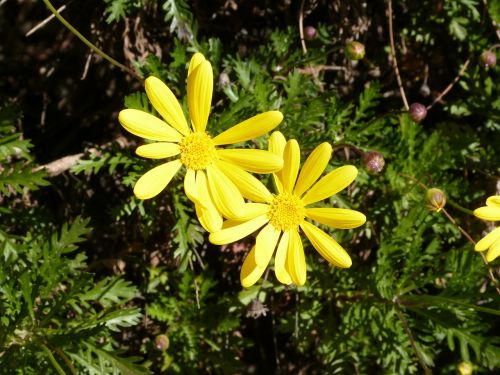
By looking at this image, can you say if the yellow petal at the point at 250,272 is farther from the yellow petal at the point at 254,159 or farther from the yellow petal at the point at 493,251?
the yellow petal at the point at 493,251

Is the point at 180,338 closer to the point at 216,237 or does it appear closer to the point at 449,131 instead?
the point at 216,237

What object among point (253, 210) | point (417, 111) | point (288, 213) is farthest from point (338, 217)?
point (417, 111)

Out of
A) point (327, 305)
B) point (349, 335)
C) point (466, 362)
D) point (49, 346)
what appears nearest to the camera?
point (49, 346)

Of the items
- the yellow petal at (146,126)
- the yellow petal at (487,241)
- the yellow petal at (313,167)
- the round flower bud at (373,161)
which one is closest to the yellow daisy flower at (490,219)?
the yellow petal at (487,241)

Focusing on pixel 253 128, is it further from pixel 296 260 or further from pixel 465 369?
pixel 465 369

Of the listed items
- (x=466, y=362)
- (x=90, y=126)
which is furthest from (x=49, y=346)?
(x=466, y=362)

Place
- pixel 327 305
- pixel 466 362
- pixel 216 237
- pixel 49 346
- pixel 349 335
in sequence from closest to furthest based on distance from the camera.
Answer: pixel 216 237, pixel 49 346, pixel 466 362, pixel 349 335, pixel 327 305

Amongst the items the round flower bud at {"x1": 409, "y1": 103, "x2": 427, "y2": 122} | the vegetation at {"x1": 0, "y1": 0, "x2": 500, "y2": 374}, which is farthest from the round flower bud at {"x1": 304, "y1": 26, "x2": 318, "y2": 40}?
the round flower bud at {"x1": 409, "y1": 103, "x2": 427, "y2": 122}
